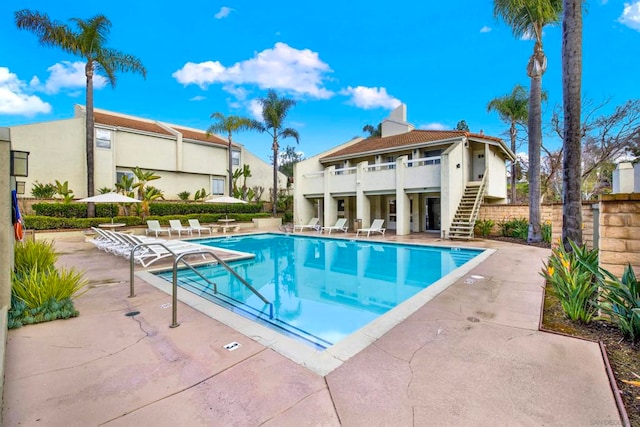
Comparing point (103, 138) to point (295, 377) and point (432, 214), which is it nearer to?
point (432, 214)

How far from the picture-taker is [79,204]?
19.6 m

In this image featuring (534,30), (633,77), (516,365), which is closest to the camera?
(516,365)

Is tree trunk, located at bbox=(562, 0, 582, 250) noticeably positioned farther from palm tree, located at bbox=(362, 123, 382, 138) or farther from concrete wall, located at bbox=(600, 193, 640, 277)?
palm tree, located at bbox=(362, 123, 382, 138)

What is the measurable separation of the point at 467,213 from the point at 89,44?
25378 millimetres

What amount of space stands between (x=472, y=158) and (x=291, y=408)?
21.9 meters

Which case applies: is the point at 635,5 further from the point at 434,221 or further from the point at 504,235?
the point at 434,221

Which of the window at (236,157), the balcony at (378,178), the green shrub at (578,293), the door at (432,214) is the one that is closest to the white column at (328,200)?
the balcony at (378,178)

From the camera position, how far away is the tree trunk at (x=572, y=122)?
6516 millimetres

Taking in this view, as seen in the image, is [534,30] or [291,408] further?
[534,30]

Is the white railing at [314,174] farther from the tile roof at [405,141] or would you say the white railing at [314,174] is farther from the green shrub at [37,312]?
the green shrub at [37,312]

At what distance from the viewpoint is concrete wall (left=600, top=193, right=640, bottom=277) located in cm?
428

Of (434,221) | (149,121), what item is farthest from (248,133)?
(434,221)

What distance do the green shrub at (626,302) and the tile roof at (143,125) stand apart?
30137 millimetres

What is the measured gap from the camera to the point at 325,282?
9148 mm
